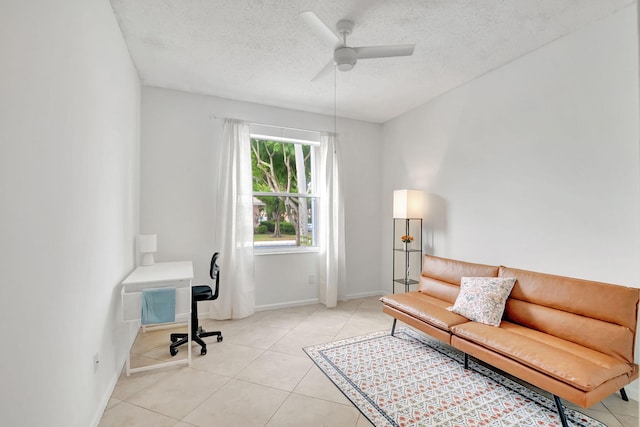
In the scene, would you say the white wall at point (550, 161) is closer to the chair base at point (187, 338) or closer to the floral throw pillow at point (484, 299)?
the floral throw pillow at point (484, 299)

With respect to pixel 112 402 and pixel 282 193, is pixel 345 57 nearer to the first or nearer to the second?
pixel 282 193

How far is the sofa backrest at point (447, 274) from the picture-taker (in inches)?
120

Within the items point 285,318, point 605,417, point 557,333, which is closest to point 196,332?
point 285,318

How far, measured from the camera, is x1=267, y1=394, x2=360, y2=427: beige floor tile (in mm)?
1982

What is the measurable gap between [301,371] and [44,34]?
2.72 meters

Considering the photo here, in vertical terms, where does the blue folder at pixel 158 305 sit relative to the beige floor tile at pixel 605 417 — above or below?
above

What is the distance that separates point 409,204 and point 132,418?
3.48 meters

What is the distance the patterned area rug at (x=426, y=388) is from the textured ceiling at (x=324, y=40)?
8.70 ft

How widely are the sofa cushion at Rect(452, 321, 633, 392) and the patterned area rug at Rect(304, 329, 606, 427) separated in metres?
0.35

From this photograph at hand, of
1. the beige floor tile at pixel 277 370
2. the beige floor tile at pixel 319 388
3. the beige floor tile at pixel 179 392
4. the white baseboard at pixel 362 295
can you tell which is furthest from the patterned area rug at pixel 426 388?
the white baseboard at pixel 362 295

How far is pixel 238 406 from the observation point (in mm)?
2156

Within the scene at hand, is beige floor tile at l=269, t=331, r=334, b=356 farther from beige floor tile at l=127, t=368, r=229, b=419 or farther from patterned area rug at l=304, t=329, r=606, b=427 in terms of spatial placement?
beige floor tile at l=127, t=368, r=229, b=419

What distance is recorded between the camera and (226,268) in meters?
3.88

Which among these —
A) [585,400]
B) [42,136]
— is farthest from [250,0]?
[585,400]
